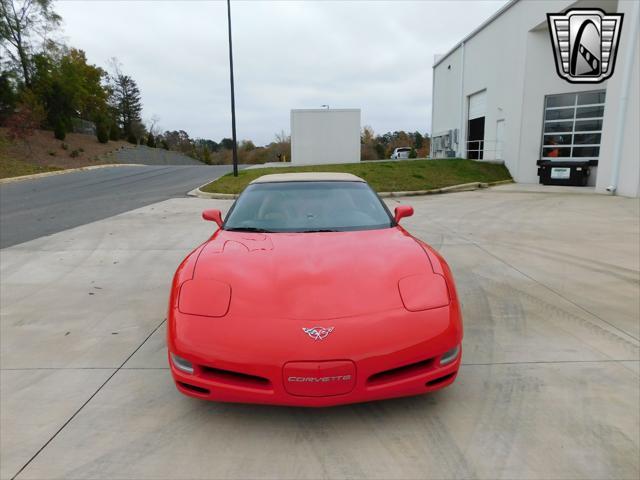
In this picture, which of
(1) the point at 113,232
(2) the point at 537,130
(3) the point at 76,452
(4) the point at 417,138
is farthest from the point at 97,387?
(4) the point at 417,138

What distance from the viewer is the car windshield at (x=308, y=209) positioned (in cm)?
338

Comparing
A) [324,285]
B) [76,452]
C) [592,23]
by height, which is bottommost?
[76,452]

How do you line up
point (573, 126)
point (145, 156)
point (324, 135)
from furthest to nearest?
1. point (145, 156)
2. point (324, 135)
3. point (573, 126)

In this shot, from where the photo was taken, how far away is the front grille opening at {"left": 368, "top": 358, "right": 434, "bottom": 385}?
2133 millimetres

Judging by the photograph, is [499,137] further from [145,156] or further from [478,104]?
[145,156]

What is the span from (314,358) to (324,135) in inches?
880

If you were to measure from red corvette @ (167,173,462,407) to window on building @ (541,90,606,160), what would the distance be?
1701cm

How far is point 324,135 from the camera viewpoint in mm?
23375

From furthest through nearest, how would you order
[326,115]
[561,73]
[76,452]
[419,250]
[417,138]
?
[417,138] < [326,115] < [561,73] < [419,250] < [76,452]

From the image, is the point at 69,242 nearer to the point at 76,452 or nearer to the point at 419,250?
the point at 76,452

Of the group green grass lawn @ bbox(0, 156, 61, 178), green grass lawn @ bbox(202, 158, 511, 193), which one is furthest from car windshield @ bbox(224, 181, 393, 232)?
green grass lawn @ bbox(0, 156, 61, 178)

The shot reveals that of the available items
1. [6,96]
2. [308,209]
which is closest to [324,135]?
[308,209]

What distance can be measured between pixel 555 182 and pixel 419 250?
15994 mm

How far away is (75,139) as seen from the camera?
1519 inches
